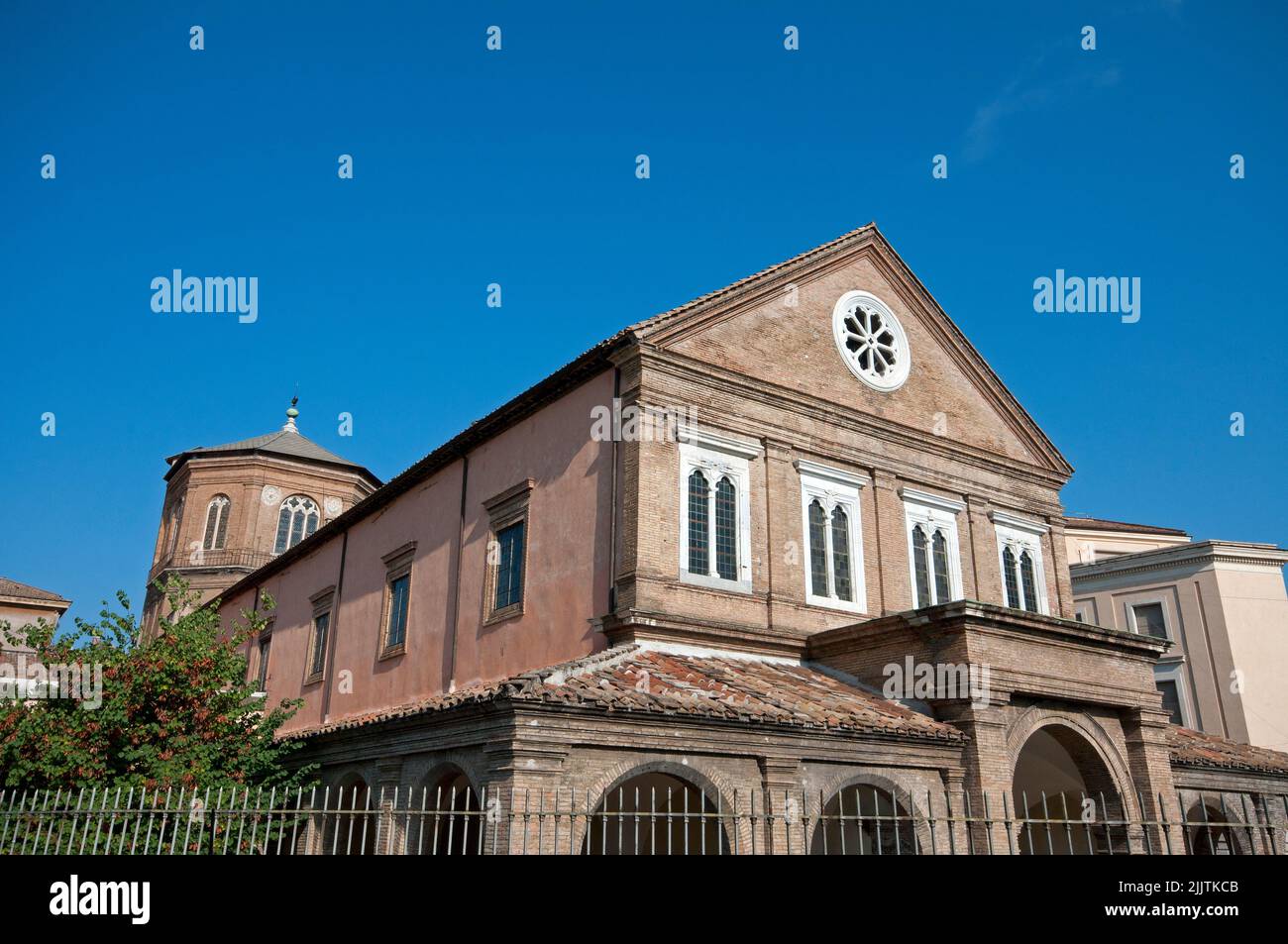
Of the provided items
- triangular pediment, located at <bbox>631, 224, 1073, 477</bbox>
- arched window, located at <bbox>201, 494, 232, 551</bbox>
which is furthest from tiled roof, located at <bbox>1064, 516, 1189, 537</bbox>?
arched window, located at <bbox>201, 494, 232, 551</bbox>

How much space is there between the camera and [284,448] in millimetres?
40219

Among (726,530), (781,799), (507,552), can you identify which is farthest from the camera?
(507,552)

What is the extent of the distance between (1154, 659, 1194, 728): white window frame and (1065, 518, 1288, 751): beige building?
3 cm

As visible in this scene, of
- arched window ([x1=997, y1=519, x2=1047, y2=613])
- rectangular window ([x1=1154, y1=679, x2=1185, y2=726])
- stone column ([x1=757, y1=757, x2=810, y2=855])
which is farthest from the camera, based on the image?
rectangular window ([x1=1154, y1=679, x2=1185, y2=726])

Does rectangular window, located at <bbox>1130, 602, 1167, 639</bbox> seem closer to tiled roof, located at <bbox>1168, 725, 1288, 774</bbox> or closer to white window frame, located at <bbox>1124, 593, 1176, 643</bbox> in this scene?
white window frame, located at <bbox>1124, 593, 1176, 643</bbox>

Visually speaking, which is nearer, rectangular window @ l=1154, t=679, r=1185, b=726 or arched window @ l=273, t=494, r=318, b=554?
rectangular window @ l=1154, t=679, r=1185, b=726

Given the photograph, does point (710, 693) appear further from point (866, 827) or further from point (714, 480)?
point (714, 480)

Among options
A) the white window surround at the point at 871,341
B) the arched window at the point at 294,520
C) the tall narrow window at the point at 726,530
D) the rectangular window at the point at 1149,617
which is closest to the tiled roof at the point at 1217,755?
the tall narrow window at the point at 726,530

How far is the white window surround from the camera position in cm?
1898

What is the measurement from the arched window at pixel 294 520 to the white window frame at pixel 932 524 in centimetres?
2670

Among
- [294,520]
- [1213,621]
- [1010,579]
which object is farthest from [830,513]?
[294,520]

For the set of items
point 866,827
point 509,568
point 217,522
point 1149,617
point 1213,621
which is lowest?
point 866,827

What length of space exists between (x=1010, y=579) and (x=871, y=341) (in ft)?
18.4

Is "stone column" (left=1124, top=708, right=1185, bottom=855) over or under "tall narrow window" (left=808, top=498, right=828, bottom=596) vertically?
under
